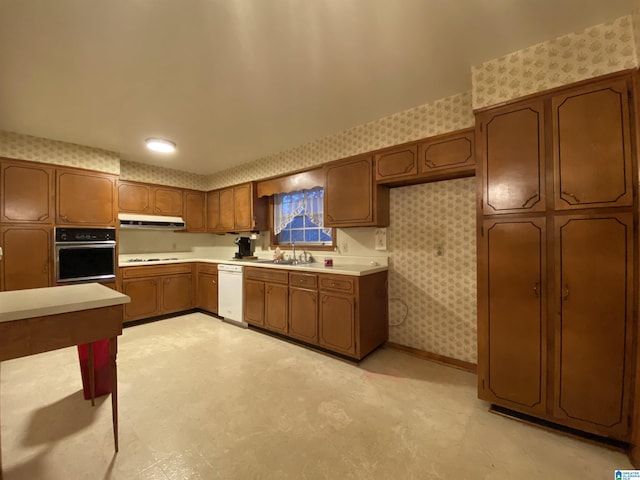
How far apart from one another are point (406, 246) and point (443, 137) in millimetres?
1149

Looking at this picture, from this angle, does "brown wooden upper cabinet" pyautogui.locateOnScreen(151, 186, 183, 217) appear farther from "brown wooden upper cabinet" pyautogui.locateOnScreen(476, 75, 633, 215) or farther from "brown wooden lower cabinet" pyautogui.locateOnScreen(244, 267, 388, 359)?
"brown wooden upper cabinet" pyautogui.locateOnScreen(476, 75, 633, 215)

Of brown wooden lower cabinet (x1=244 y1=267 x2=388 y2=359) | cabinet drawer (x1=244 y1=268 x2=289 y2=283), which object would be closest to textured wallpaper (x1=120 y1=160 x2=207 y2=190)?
cabinet drawer (x1=244 y1=268 x2=289 y2=283)

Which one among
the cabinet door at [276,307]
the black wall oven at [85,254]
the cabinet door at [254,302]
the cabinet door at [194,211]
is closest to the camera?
the cabinet door at [276,307]

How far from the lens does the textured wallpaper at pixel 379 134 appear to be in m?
2.42

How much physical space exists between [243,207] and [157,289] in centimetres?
183

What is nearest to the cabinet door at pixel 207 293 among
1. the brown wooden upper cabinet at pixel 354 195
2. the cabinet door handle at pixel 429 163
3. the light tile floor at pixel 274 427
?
the light tile floor at pixel 274 427

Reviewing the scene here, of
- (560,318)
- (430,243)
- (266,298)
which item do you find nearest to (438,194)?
(430,243)

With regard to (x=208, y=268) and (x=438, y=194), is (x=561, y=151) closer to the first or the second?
(x=438, y=194)

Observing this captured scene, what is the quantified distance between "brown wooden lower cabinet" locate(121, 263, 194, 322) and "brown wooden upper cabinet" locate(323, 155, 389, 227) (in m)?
2.78

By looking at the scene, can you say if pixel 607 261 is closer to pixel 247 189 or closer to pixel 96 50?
pixel 96 50

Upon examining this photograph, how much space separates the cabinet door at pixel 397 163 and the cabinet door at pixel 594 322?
1266mm

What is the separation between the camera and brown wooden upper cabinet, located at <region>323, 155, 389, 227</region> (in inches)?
115

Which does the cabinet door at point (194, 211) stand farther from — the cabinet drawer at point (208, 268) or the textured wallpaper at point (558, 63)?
the textured wallpaper at point (558, 63)

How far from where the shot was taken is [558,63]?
5.69ft
